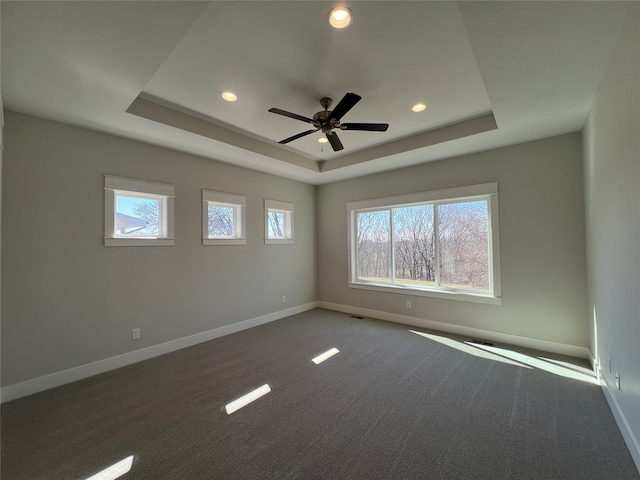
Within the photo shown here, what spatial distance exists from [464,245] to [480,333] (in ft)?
4.25

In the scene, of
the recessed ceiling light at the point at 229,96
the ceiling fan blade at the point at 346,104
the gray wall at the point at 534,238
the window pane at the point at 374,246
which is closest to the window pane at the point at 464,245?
the gray wall at the point at 534,238

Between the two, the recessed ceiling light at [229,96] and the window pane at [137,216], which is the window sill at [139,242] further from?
the recessed ceiling light at [229,96]

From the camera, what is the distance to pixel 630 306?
67.1 inches

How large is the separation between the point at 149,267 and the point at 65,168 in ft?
4.45

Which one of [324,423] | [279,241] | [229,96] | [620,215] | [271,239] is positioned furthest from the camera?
[279,241]

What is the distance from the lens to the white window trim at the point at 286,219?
483 cm

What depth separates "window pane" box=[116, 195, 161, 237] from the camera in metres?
3.27

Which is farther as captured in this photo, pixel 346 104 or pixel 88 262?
pixel 88 262

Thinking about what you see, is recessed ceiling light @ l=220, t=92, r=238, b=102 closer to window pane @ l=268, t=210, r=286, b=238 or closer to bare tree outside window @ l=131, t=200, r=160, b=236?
bare tree outside window @ l=131, t=200, r=160, b=236

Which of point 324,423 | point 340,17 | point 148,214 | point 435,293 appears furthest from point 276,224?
point 340,17

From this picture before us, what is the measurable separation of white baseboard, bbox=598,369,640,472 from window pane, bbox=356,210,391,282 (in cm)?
298

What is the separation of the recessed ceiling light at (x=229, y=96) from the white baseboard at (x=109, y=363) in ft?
10.2

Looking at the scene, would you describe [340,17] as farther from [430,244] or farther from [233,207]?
[430,244]

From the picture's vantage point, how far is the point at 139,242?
10.9 ft
